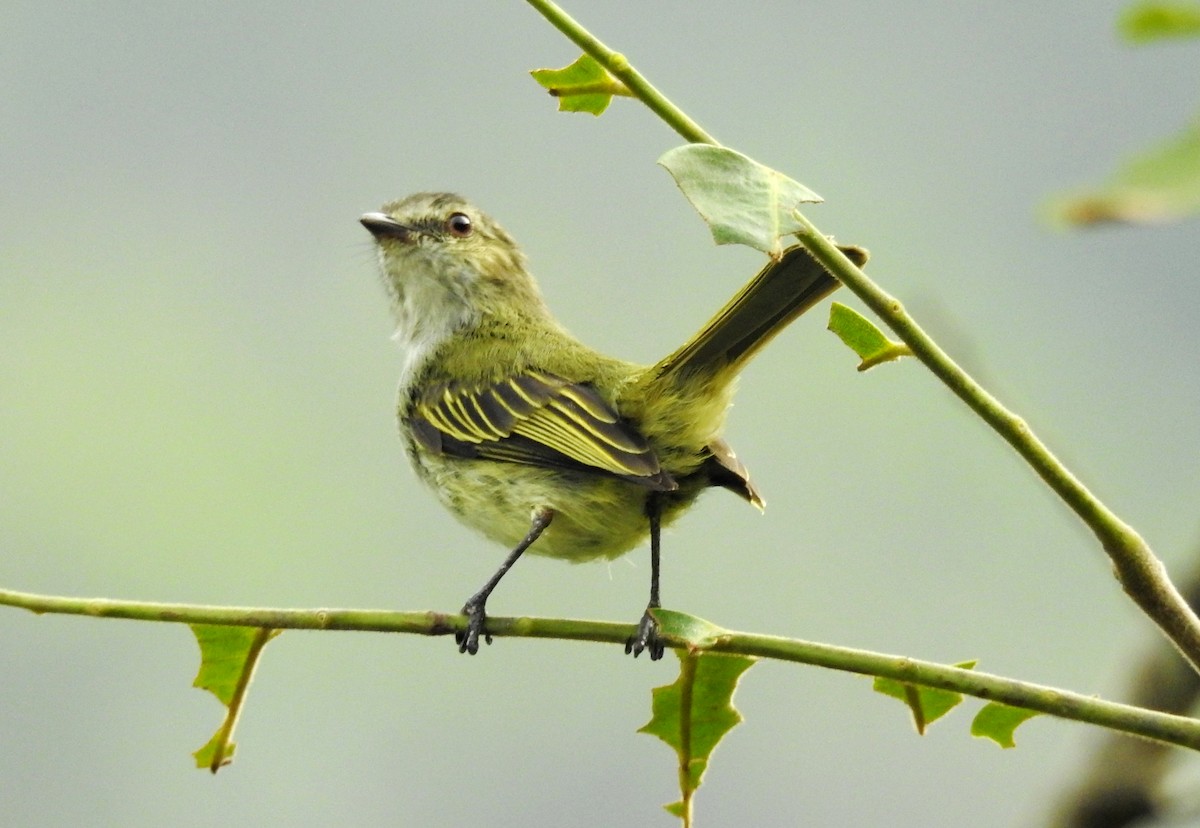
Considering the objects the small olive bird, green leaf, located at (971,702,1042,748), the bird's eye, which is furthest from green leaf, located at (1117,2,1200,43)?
the bird's eye

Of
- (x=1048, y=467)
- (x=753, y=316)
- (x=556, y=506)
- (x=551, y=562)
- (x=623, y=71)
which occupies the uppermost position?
(x=551, y=562)

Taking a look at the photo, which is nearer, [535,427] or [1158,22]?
[1158,22]

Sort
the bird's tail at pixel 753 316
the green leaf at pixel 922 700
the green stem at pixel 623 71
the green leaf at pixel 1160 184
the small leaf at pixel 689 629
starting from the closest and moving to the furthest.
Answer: the green leaf at pixel 1160 184, the green stem at pixel 623 71, the small leaf at pixel 689 629, the green leaf at pixel 922 700, the bird's tail at pixel 753 316

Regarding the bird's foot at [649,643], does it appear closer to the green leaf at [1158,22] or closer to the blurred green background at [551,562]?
the green leaf at [1158,22]

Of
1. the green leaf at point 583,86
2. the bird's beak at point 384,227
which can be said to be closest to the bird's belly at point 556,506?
the bird's beak at point 384,227

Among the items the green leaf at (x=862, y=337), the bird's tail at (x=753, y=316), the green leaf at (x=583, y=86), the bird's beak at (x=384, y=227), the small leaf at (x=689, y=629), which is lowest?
the small leaf at (x=689, y=629)

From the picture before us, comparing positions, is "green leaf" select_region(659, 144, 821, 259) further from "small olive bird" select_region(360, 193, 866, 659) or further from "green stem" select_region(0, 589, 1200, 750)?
"small olive bird" select_region(360, 193, 866, 659)

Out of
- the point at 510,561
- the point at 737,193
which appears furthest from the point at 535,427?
the point at 737,193

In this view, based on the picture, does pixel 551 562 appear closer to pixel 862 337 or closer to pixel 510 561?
pixel 510 561
